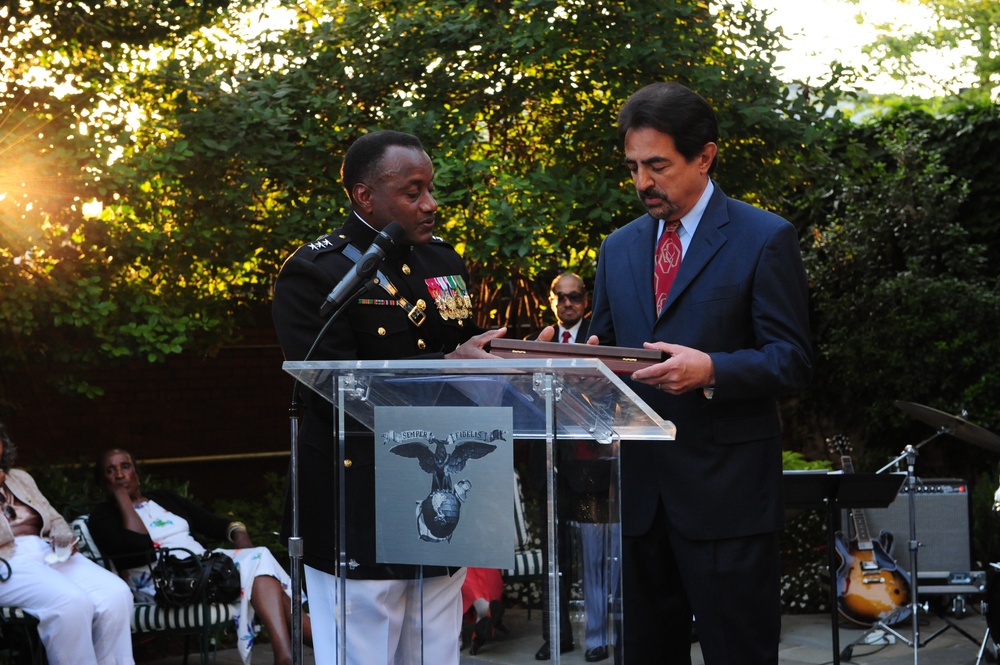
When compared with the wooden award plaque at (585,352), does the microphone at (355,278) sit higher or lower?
higher

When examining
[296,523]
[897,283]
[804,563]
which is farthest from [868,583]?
[296,523]

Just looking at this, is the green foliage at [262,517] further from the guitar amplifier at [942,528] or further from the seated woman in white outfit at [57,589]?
the guitar amplifier at [942,528]

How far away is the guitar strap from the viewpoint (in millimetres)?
3074

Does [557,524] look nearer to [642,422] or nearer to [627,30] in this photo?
[642,422]

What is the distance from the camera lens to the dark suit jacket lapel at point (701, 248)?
2805 mm

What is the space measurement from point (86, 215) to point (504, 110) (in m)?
2.92

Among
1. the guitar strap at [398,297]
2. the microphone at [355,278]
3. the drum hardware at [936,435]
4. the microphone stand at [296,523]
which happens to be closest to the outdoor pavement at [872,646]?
the drum hardware at [936,435]

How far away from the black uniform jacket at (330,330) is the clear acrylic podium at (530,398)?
216 millimetres

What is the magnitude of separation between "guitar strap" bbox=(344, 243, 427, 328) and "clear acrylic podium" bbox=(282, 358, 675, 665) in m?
0.49

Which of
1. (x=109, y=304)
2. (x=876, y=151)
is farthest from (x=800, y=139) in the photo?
(x=109, y=304)

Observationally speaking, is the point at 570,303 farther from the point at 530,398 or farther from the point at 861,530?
the point at 530,398

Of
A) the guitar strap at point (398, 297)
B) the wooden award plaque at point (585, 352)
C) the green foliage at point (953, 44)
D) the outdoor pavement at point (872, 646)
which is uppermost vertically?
the green foliage at point (953, 44)

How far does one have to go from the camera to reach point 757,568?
271cm

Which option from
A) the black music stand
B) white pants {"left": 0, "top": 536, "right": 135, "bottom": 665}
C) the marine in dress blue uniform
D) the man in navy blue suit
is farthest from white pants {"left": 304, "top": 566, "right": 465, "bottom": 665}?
white pants {"left": 0, "top": 536, "right": 135, "bottom": 665}
